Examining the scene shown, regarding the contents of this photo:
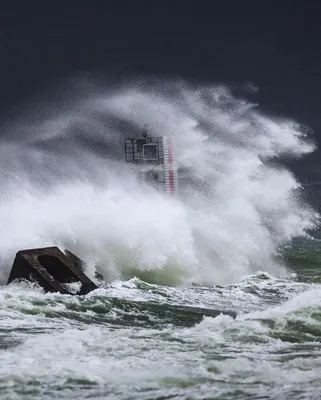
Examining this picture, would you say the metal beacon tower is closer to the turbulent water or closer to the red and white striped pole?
the red and white striped pole

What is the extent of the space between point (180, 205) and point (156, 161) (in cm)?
1551

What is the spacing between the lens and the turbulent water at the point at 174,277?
9.42m

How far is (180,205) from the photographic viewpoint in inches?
1027

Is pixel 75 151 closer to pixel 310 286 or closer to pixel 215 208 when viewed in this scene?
pixel 215 208

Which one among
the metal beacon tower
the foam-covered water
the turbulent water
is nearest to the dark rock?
the turbulent water

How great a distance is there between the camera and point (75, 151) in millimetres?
57312

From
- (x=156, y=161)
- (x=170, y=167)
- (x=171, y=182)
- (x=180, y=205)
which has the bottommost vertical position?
(x=180, y=205)

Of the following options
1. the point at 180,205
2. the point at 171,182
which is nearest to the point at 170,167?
the point at 171,182

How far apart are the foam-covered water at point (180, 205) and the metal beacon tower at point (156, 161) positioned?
0.65m

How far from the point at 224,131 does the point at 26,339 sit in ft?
106

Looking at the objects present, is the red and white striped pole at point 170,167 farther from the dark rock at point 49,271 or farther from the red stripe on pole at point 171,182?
the dark rock at point 49,271

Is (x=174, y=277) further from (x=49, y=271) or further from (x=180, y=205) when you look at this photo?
(x=180, y=205)

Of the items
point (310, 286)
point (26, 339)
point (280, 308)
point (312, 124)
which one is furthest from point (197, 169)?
point (312, 124)

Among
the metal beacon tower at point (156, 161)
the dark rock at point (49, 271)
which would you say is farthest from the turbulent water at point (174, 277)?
the metal beacon tower at point (156, 161)
